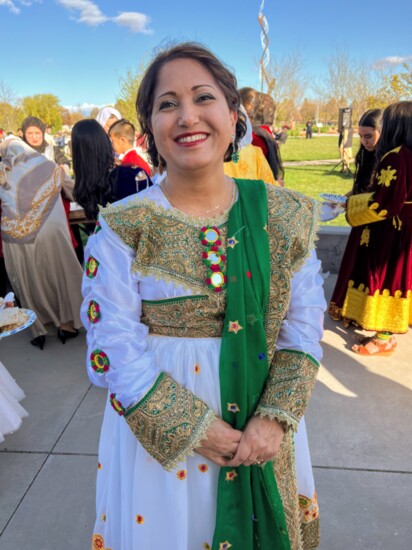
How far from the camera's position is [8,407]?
2.75 metres

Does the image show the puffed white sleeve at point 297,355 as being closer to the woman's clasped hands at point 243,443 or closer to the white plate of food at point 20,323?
the woman's clasped hands at point 243,443

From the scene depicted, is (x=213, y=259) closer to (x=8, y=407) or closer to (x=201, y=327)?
(x=201, y=327)

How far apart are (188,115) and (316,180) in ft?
45.1

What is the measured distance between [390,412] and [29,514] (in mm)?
2386

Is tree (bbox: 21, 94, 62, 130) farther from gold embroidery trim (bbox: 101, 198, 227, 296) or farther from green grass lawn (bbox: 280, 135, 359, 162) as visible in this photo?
gold embroidery trim (bbox: 101, 198, 227, 296)

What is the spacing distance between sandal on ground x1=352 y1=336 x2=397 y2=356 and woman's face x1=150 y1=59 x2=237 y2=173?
3044 mm

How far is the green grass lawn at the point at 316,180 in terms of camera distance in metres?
12.1

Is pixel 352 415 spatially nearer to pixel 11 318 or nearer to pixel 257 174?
pixel 257 174

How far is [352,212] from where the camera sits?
12.1 ft

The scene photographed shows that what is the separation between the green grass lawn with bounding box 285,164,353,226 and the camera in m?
12.1

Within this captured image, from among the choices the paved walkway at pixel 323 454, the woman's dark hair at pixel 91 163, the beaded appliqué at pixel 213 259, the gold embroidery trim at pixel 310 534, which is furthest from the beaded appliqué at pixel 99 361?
the woman's dark hair at pixel 91 163

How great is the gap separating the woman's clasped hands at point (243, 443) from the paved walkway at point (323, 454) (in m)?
1.20

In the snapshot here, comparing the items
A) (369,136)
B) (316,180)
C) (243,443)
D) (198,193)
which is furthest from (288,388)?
(316,180)

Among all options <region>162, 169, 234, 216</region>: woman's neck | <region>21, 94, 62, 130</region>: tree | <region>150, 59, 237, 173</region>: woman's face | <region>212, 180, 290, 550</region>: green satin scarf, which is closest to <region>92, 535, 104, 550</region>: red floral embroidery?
<region>212, 180, 290, 550</region>: green satin scarf
